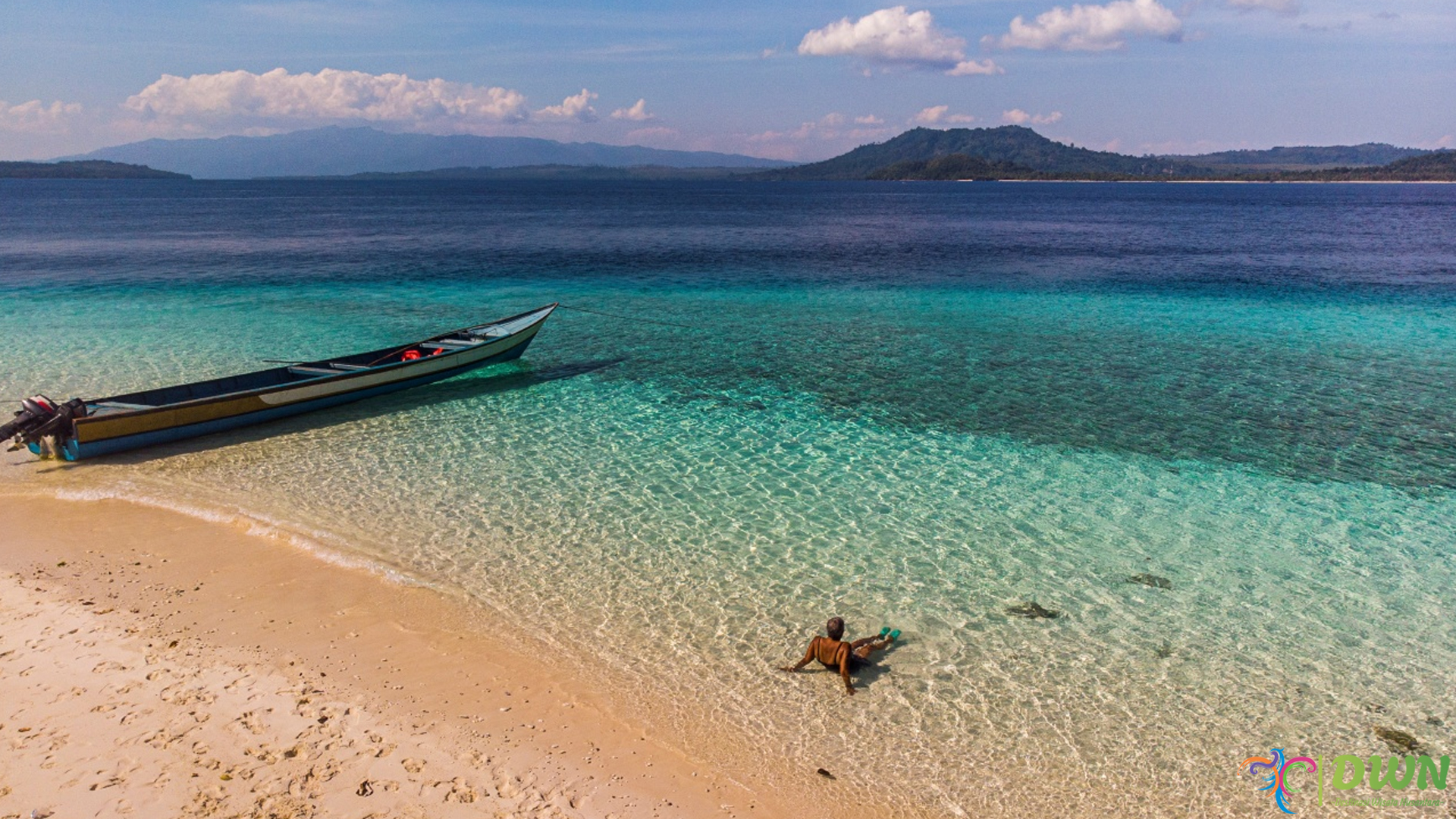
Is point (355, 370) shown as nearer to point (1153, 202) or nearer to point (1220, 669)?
point (1220, 669)

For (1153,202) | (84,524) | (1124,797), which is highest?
(1153,202)

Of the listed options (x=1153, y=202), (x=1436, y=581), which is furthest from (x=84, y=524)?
(x=1153, y=202)

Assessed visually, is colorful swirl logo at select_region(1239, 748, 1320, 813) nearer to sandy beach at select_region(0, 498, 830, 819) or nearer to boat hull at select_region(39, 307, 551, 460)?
sandy beach at select_region(0, 498, 830, 819)

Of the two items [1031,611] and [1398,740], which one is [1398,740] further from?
[1031,611]

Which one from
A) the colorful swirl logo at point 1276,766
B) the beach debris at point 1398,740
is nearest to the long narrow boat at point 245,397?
the colorful swirl logo at point 1276,766

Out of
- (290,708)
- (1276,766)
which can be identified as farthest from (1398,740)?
(290,708)

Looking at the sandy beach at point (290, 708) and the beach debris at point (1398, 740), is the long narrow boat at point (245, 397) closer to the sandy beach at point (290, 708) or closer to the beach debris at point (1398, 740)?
the sandy beach at point (290, 708)

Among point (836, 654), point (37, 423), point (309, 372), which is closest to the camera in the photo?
point (836, 654)
